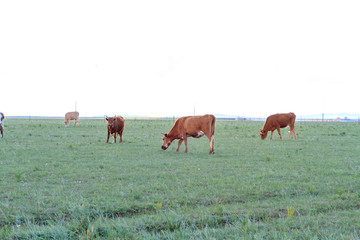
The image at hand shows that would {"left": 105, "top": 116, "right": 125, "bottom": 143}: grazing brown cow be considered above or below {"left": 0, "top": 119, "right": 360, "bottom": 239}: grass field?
above

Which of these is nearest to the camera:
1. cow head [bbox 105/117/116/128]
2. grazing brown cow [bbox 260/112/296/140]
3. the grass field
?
the grass field

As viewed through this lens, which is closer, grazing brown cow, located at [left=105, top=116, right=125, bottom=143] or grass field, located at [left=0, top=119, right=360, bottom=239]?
grass field, located at [left=0, top=119, right=360, bottom=239]

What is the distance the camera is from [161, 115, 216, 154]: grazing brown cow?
1497cm

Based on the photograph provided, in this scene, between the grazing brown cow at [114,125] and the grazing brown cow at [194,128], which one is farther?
the grazing brown cow at [114,125]

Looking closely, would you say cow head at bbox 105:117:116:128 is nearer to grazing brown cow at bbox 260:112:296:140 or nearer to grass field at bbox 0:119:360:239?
grass field at bbox 0:119:360:239

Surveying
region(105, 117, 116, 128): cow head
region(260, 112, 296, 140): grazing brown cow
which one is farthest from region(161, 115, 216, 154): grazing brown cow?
region(260, 112, 296, 140): grazing brown cow

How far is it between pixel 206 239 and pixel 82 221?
2.24 metres

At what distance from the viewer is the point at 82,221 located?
5.19m

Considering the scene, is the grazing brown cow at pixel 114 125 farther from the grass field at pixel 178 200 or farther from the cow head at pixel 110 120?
the grass field at pixel 178 200

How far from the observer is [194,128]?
15.4 meters

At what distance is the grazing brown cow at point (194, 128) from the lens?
1497 centimetres

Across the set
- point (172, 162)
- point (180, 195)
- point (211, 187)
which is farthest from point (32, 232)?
point (172, 162)

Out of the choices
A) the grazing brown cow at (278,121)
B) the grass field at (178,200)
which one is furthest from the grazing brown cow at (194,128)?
the grazing brown cow at (278,121)

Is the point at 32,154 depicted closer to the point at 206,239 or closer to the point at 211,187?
the point at 211,187
